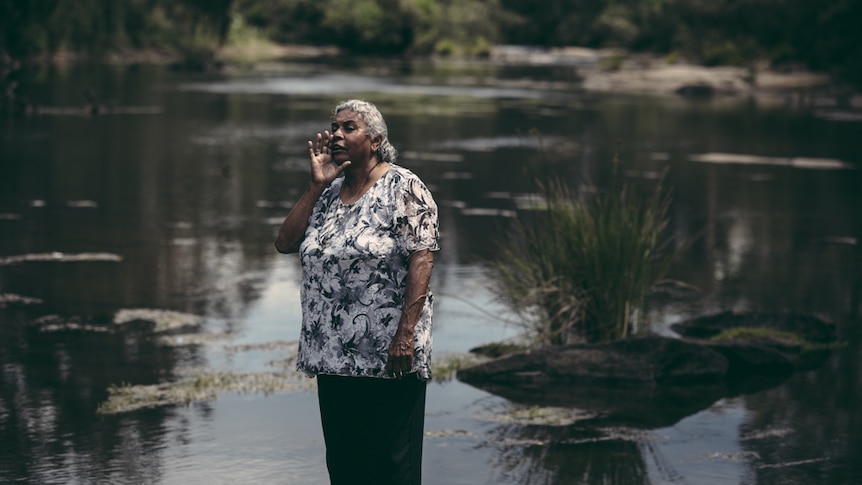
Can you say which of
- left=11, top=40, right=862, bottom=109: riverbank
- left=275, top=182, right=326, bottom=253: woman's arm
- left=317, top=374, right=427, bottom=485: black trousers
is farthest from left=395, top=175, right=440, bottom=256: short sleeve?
left=11, top=40, right=862, bottom=109: riverbank

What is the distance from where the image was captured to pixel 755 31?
6862 centimetres

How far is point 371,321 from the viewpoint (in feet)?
17.9

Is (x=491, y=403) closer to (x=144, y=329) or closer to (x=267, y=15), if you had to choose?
(x=144, y=329)

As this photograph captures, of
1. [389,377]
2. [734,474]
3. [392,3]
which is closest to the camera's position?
[389,377]

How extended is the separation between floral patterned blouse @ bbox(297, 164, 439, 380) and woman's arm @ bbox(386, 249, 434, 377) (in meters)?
0.04

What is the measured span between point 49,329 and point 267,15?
9188 centimetres

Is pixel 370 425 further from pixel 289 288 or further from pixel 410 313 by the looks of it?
pixel 289 288

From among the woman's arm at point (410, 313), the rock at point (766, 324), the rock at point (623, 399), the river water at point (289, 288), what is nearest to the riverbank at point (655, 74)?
the river water at point (289, 288)

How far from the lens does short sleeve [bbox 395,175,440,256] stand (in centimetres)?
547

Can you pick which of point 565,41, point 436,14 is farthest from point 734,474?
point 565,41

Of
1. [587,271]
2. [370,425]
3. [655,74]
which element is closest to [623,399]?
[587,271]

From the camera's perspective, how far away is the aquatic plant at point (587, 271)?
9461mm

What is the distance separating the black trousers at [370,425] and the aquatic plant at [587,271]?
12.9 ft

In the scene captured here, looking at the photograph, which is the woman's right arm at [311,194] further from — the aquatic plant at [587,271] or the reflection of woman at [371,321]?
the aquatic plant at [587,271]
